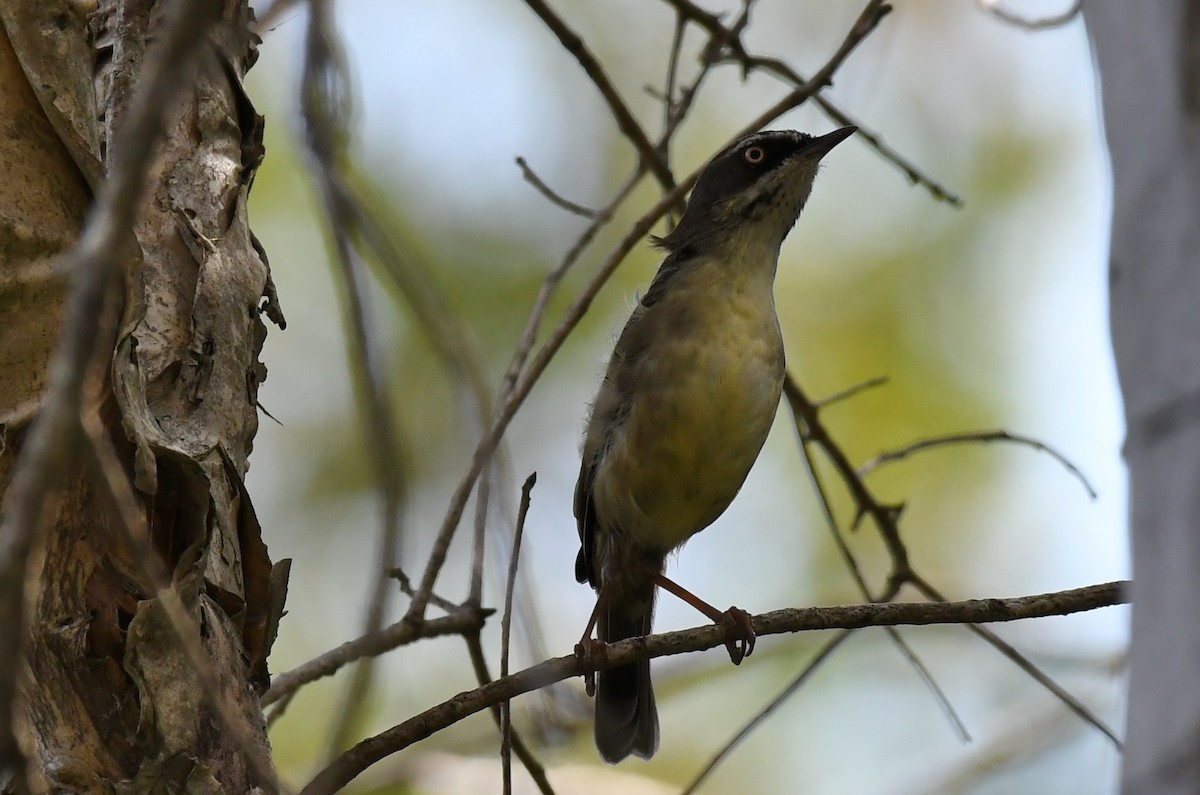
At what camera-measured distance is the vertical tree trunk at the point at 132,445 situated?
284 centimetres

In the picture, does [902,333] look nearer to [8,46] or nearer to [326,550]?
[326,550]

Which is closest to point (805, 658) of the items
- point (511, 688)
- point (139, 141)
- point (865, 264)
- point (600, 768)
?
point (600, 768)

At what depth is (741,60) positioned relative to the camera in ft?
17.1

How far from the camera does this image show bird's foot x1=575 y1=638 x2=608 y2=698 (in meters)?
4.03

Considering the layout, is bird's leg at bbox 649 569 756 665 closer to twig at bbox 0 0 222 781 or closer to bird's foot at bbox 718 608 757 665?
bird's foot at bbox 718 608 757 665

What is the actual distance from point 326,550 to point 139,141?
7.39m

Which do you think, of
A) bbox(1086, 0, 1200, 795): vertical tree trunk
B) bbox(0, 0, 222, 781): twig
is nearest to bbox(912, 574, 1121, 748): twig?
bbox(1086, 0, 1200, 795): vertical tree trunk

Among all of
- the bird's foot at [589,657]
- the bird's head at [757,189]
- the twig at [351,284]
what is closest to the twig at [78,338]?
the twig at [351,284]

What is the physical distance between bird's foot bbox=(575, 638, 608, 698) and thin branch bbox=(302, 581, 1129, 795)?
59 centimetres

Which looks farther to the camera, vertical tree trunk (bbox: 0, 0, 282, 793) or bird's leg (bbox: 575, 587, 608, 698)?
bird's leg (bbox: 575, 587, 608, 698)

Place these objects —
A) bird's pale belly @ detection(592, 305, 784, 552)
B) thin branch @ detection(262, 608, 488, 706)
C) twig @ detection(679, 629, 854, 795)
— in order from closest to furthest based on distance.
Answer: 1. thin branch @ detection(262, 608, 488, 706)
2. twig @ detection(679, 629, 854, 795)
3. bird's pale belly @ detection(592, 305, 784, 552)

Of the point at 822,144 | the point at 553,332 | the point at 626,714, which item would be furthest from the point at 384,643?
the point at 822,144

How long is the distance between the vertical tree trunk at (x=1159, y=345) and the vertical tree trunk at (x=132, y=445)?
1.97 metres

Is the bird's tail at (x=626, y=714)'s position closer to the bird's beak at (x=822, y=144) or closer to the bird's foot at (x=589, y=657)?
the bird's foot at (x=589, y=657)
